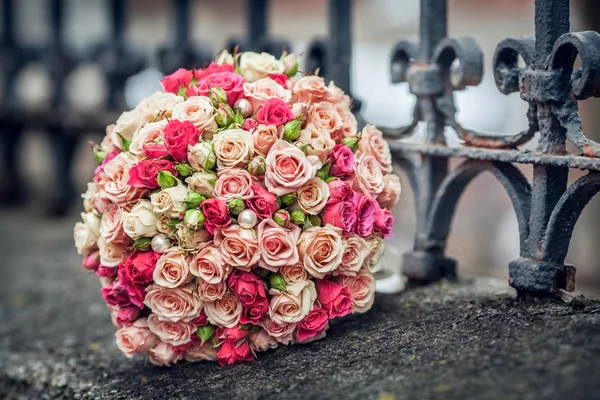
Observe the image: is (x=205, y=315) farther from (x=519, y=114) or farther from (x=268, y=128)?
(x=519, y=114)

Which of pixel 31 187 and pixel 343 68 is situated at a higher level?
pixel 343 68

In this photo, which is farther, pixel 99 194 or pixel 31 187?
pixel 31 187

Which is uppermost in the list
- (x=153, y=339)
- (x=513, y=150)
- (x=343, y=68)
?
(x=343, y=68)

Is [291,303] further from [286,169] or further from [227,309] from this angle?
[286,169]

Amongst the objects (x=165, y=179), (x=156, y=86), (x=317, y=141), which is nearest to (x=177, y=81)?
(x=165, y=179)

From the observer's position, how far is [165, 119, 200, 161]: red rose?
216 centimetres

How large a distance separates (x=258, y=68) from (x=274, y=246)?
0.63 meters

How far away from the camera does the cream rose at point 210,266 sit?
2.08 meters

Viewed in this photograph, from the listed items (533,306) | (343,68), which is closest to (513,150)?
(533,306)

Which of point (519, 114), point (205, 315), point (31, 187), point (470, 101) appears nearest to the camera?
point (205, 315)

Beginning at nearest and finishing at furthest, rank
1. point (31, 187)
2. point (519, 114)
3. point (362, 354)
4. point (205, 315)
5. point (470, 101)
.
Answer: point (362, 354)
point (205, 315)
point (31, 187)
point (519, 114)
point (470, 101)

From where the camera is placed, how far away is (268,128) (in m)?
2.17

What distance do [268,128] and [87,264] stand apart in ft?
2.37

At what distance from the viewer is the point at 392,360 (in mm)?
1953
